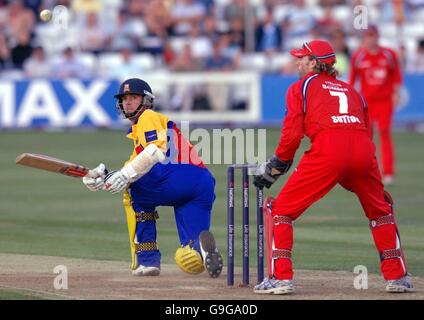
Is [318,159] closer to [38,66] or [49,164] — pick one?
[49,164]

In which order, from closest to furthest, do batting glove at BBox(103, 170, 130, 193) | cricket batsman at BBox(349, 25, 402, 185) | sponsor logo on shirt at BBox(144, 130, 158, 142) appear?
batting glove at BBox(103, 170, 130, 193) → sponsor logo on shirt at BBox(144, 130, 158, 142) → cricket batsman at BBox(349, 25, 402, 185)

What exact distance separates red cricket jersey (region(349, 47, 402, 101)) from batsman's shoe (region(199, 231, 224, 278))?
897 centimetres

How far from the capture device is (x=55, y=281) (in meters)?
9.58

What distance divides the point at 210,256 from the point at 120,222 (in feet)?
14.6

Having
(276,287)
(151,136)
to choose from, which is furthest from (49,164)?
(276,287)

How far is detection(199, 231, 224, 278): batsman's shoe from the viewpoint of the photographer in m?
9.92

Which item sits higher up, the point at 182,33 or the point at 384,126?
the point at 182,33

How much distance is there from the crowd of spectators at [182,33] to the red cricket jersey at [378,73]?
1067 cm

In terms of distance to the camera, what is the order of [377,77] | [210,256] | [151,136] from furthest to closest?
[377,77] → [210,256] → [151,136]

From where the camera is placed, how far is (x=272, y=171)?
355 inches

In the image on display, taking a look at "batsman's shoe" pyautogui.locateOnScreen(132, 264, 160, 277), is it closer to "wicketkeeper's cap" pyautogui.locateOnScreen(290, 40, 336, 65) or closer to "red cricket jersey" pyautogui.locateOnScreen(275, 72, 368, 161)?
"red cricket jersey" pyautogui.locateOnScreen(275, 72, 368, 161)

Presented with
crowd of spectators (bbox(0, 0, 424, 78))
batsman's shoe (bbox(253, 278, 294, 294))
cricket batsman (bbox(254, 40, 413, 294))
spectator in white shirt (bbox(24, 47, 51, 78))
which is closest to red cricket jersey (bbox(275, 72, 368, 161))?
cricket batsman (bbox(254, 40, 413, 294))
